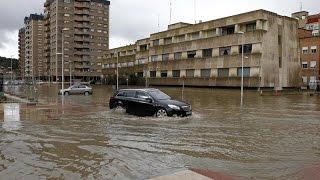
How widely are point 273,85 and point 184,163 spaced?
2265 inches

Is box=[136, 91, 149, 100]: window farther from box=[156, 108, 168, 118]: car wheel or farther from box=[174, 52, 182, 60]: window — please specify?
box=[174, 52, 182, 60]: window

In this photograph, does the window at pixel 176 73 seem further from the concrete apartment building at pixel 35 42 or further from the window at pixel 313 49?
the concrete apartment building at pixel 35 42

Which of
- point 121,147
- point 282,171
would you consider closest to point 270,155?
point 282,171

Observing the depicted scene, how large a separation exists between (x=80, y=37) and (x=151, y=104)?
396 feet

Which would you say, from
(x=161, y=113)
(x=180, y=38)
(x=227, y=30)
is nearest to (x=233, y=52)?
(x=227, y=30)

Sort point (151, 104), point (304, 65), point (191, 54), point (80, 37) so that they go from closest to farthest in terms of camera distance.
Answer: point (151, 104)
point (191, 54)
point (304, 65)
point (80, 37)

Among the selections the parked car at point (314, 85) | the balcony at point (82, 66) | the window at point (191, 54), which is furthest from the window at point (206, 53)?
the balcony at point (82, 66)

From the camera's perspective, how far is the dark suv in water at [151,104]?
21312mm

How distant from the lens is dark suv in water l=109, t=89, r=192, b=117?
21.3 meters

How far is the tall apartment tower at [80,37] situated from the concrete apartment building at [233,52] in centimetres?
5784

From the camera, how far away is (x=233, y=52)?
219ft

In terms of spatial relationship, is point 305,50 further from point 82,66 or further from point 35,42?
point 35,42

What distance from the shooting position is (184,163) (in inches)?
394

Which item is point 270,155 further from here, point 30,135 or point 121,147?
point 30,135
